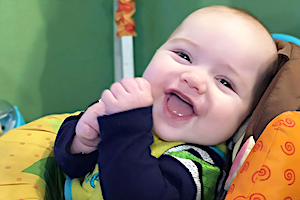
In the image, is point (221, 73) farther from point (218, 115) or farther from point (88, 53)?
point (88, 53)

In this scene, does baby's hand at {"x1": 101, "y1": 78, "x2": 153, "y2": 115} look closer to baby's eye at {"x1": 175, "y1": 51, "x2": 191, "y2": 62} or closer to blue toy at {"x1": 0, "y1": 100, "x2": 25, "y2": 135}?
Result: baby's eye at {"x1": 175, "y1": 51, "x2": 191, "y2": 62}

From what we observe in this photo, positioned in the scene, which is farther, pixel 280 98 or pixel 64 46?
pixel 64 46

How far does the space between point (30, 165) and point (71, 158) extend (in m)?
0.13

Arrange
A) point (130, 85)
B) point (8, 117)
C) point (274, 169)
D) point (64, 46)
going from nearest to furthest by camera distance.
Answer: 1. point (274, 169)
2. point (130, 85)
3. point (8, 117)
4. point (64, 46)

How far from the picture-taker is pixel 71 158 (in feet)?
1.93

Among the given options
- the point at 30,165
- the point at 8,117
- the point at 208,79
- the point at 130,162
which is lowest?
the point at 8,117

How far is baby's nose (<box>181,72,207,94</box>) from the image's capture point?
0.52 metres

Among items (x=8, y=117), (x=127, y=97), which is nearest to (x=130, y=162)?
(x=127, y=97)

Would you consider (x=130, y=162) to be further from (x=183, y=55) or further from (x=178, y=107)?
(x=183, y=55)

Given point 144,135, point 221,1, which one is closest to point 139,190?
point 144,135

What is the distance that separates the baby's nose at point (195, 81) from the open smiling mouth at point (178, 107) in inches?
→ 1.5

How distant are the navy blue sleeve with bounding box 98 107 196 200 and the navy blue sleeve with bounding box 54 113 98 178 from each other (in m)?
0.14

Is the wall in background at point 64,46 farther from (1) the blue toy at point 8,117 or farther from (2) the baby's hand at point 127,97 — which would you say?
(2) the baby's hand at point 127,97

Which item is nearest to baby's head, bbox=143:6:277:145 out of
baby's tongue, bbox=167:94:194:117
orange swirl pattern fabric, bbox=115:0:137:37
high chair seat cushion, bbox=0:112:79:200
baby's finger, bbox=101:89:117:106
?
baby's tongue, bbox=167:94:194:117
